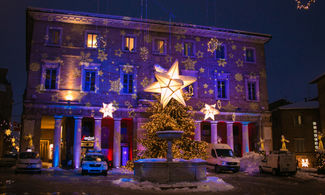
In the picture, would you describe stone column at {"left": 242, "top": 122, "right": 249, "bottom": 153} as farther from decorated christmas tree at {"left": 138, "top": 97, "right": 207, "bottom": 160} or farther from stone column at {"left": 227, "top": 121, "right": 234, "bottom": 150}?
decorated christmas tree at {"left": 138, "top": 97, "right": 207, "bottom": 160}

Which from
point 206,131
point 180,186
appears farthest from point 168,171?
point 206,131

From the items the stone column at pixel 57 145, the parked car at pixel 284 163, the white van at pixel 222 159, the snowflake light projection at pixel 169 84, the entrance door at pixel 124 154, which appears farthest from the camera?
the entrance door at pixel 124 154

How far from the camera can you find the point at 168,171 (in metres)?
13.3

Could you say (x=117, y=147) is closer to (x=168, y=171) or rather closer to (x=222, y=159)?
(x=222, y=159)

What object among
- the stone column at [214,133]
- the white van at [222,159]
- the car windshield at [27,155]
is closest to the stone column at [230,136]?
the stone column at [214,133]

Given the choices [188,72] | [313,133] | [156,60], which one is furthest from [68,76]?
[313,133]

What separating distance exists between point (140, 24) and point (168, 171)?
18.3 m

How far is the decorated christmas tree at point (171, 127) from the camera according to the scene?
1803 cm

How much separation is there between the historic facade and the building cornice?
0.09m

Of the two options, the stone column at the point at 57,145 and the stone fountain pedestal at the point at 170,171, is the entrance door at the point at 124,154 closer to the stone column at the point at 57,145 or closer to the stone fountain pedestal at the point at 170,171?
the stone column at the point at 57,145

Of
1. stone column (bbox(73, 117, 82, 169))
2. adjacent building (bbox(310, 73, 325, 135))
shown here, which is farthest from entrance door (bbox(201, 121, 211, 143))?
stone column (bbox(73, 117, 82, 169))

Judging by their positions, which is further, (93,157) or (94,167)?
(93,157)

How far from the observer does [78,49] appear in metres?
26.8

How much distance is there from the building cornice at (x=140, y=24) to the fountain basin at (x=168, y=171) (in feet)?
57.5
